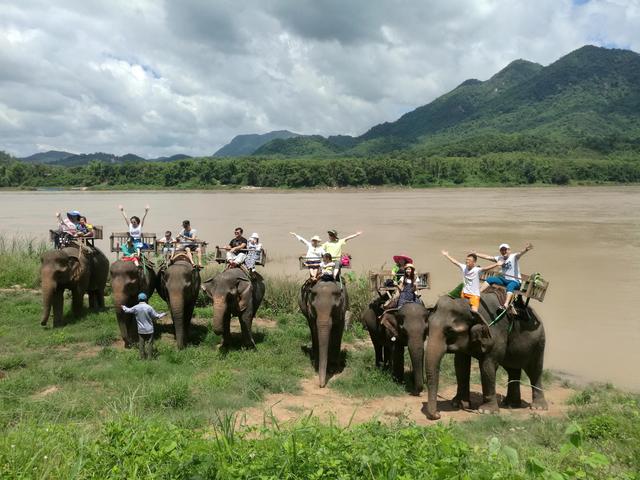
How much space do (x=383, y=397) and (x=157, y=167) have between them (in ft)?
322

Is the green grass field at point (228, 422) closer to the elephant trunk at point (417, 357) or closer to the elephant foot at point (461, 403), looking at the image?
the elephant trunk at point (417, 357)

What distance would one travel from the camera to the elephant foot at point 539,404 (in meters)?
8.43

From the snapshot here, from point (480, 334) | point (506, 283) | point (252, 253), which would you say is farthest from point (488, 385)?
point (252, 253)

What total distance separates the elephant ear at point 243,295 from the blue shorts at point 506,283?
180 inches

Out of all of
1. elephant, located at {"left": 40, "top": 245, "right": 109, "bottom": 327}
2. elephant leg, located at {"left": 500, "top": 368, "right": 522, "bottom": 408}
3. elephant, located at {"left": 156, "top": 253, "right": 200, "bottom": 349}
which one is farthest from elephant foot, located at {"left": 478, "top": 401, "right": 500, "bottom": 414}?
elephant, located at {"left": 40, "top": 245, "right": 109, "bottom": 327}

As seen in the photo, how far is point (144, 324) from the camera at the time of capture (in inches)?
361

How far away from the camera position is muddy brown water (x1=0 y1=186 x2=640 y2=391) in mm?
13234

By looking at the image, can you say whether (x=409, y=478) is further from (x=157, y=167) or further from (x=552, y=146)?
(x=552, y=146)

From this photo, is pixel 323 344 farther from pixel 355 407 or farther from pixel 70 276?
pixel 70 276

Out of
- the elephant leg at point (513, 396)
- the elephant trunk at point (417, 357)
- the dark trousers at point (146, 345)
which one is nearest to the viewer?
the elephant trunk at point (417, 357)

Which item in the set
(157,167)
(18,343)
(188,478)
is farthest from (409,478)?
(157,167)

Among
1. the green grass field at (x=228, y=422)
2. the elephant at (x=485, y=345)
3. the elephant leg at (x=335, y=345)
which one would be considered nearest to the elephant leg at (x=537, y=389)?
the elephant at (x=485, y=345)

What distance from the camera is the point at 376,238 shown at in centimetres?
3161

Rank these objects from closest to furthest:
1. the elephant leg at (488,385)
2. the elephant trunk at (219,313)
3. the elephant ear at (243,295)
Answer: the elephant leg at (488,385)
the elephant trunk at (219,313)
the elephant ear at (243,295)
